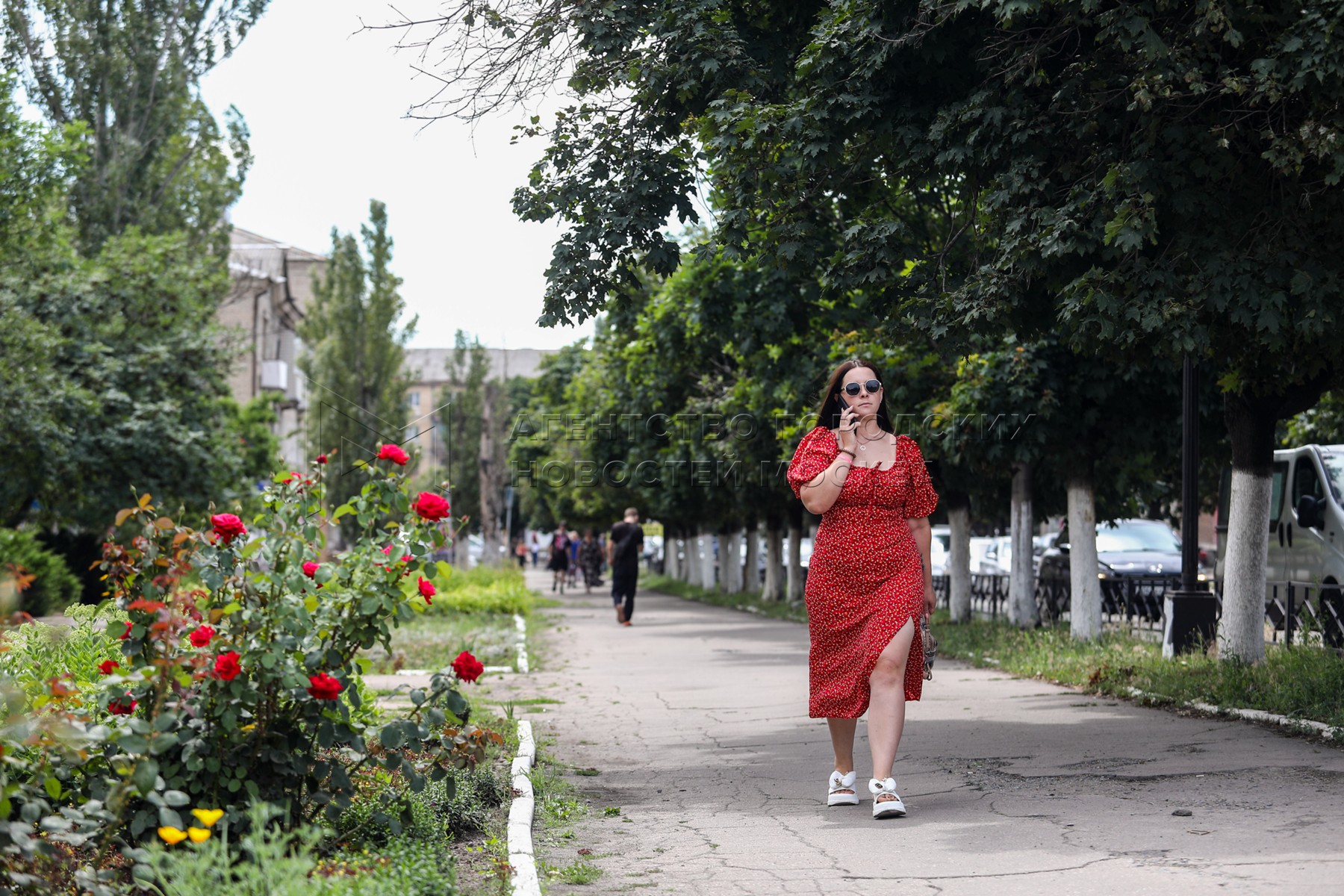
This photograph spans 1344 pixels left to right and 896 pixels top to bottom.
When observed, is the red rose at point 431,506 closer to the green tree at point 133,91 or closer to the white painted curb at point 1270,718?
the white painted curb at point 1270,718

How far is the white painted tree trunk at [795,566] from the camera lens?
1194 inches

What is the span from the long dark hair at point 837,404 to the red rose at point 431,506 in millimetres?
2282

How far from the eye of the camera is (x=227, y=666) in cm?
491

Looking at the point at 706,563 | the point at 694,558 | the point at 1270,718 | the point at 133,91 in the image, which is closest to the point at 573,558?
the point at 694,558

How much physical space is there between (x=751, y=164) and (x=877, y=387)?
3.01 meters

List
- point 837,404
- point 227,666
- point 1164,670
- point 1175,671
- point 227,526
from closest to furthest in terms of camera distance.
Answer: point 227,666, point 227,526, point 837,404, point 1175,671, point 1164,670

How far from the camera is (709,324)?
18.8 m

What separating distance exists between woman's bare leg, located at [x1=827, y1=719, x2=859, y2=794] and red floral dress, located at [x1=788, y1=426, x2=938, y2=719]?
0.07 meters

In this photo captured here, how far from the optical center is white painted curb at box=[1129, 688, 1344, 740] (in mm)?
8555

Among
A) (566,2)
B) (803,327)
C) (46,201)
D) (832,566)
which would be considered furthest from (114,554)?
(46,201)

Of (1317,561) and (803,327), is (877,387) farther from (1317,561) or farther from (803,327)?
(1317,561)

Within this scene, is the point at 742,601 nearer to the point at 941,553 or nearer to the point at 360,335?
the point at 941,553

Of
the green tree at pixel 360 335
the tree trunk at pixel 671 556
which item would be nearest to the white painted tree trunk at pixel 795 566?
the green tree at pixel 360 335

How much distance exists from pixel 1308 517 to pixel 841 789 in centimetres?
1156
